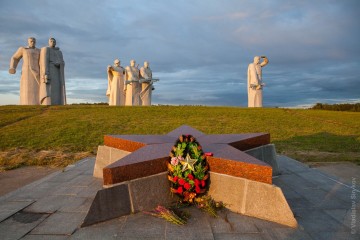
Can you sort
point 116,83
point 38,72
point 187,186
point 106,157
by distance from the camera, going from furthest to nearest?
point 116,83
point 38,72
point 106,157
point 187,186

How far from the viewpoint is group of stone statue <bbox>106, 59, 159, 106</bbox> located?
1032 inches

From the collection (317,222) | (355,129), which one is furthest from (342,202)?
(355,129)

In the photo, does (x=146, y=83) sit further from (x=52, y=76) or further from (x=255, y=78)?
(x=255, y=78)

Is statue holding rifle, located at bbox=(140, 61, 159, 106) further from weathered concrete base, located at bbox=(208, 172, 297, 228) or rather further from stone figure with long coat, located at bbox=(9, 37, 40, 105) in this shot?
weathered concrete base, located at bbox=(208, 172, 297, 228)

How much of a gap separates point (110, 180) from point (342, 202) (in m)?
3.42

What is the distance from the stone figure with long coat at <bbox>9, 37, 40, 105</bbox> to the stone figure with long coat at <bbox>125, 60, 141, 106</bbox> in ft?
23.8

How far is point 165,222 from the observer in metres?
3.70

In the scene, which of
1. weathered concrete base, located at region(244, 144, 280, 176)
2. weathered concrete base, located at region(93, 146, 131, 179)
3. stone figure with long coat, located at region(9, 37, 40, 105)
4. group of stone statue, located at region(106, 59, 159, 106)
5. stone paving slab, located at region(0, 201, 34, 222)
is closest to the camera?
stone paving slab, located at region(0, 201, 34, 222)

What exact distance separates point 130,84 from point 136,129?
13.5 m

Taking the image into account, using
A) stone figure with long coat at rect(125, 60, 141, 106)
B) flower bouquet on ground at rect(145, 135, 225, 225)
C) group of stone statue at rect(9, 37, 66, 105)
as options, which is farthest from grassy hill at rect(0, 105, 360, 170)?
stone figure with long coat at rect(125, 60, 141, 106)

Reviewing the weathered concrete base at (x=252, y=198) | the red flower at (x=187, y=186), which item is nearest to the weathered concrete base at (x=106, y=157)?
the red flower at (x=187, y=186)

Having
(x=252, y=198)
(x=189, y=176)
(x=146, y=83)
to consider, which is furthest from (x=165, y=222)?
(x=146, y=83)

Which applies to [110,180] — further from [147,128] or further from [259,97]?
[259,97]

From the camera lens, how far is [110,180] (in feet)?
12.6
